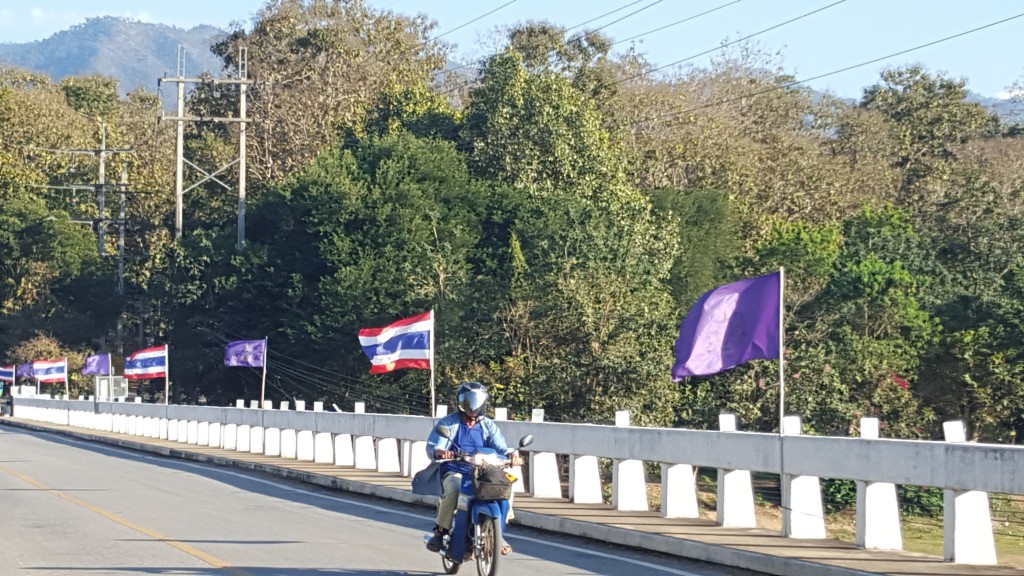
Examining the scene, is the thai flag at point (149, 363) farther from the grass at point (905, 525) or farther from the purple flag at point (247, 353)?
the grass at point (905, 525)

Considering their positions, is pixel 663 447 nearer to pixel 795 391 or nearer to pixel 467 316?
pixel 795 391

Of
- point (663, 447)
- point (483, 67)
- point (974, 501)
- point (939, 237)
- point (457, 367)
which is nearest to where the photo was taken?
point (974, 501)

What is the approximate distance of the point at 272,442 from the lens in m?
30.5

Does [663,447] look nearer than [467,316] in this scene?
Yes

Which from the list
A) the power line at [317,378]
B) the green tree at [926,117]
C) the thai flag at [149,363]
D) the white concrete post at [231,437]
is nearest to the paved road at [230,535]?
the white concrete post at [231,437]

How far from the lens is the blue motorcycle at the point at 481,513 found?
37.6 ft

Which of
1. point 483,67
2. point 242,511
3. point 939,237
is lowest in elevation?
point 242,511

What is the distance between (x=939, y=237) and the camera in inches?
2276

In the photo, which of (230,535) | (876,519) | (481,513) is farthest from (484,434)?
(230,535)

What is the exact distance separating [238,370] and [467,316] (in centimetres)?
2002

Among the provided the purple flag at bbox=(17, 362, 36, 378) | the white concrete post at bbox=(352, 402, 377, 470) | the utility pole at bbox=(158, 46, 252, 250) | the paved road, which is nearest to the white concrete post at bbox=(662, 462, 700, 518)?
the paved road

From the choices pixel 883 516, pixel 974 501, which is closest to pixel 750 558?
pixel 883 516

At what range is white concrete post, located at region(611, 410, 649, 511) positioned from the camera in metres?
16.7

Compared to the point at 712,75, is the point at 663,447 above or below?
below
